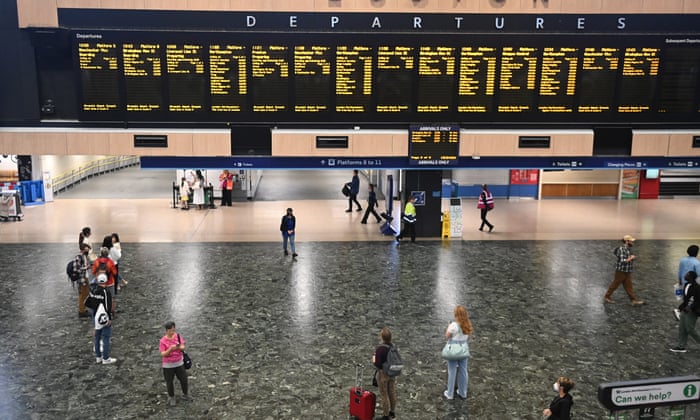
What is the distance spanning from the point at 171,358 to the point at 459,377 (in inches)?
167

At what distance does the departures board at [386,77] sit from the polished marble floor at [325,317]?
412 cm

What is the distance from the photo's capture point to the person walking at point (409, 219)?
61.4ft

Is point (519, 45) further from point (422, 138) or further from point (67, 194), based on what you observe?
point (67, 194)

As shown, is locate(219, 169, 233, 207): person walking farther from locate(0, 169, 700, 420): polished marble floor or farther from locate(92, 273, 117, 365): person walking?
locate(92, 273, 117, 365): person walking

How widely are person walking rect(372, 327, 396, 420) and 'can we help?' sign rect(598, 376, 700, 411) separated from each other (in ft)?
9.53

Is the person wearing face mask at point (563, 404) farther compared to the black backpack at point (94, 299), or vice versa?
the black backpack at point (94, 299)

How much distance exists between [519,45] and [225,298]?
9.97 metres

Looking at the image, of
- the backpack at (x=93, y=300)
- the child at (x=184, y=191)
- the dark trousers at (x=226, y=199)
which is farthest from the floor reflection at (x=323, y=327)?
the dark trousers at (x=226, y=199)

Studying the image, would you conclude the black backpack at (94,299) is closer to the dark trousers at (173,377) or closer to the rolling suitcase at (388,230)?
the dark trousers at (173,377)

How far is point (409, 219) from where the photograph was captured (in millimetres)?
18750

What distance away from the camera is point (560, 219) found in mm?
23203

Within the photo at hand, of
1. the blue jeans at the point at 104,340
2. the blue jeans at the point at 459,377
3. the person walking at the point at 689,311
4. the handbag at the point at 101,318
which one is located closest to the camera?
the blue jeans at the point at 459,377

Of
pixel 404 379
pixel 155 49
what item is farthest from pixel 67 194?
pixel 404 379

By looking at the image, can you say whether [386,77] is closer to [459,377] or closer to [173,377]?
[459,377]
